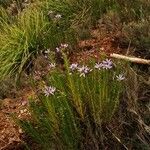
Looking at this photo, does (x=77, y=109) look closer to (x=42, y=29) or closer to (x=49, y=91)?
(x=49, y=91)

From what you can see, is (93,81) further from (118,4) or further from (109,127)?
(118,4)

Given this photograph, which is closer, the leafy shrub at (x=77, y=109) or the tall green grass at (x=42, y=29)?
the leafy shrub at (x=77, y=109)

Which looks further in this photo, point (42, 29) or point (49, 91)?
point (42, 29)

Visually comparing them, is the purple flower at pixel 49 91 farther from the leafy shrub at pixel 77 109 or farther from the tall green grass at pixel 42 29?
the tall green grass at pixel 42 29

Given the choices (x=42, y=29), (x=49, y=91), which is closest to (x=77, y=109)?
(x=49, y=91)

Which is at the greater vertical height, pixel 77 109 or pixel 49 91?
pixel 49 91

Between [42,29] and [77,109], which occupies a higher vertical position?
[77,109]

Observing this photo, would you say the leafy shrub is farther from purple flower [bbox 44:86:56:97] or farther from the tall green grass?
the tall green grass

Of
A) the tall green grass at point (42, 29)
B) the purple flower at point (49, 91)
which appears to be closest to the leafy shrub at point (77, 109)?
the purple flower at point (49, 91)

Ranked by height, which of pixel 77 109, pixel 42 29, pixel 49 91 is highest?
pixel 49 91
